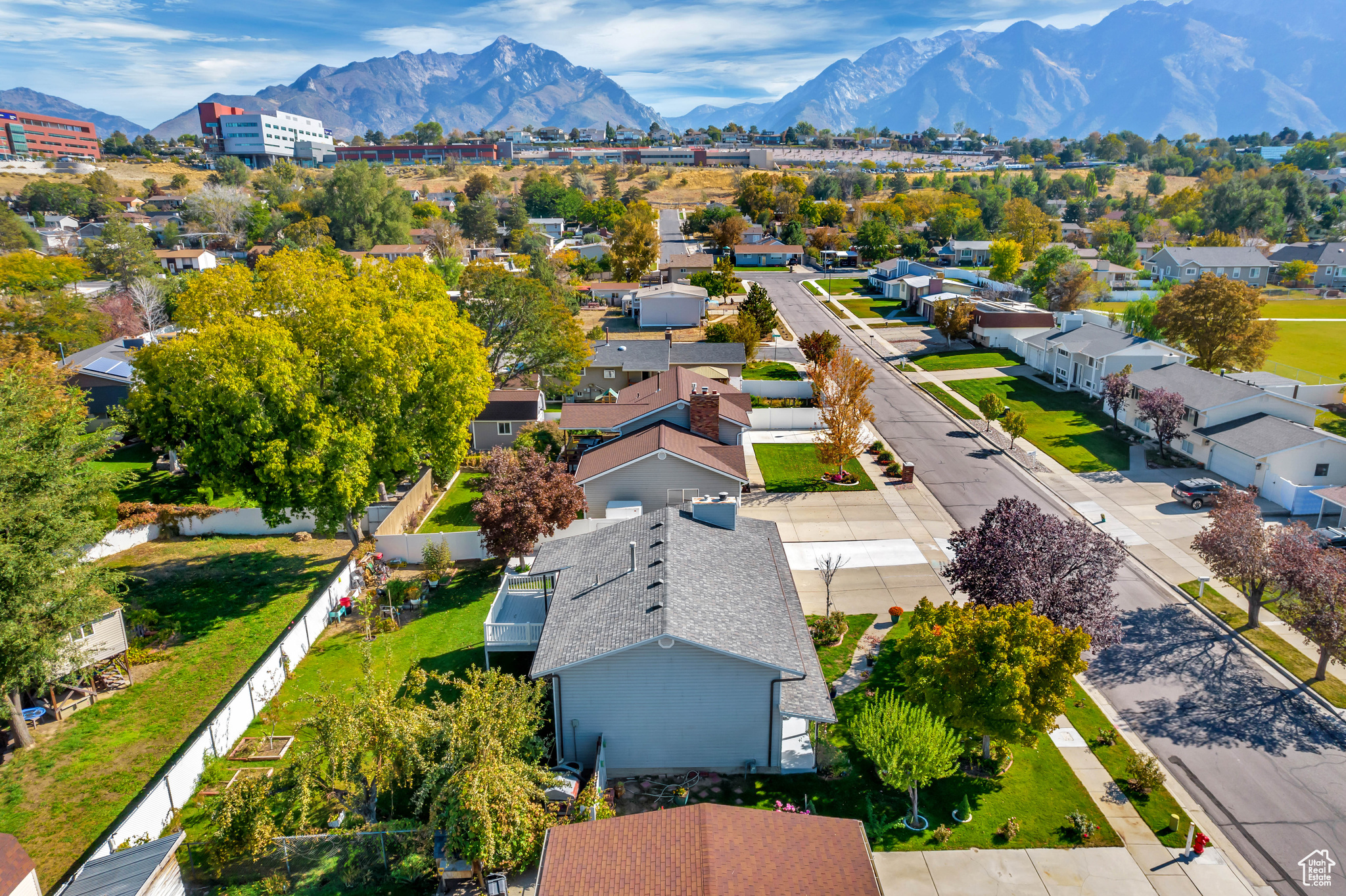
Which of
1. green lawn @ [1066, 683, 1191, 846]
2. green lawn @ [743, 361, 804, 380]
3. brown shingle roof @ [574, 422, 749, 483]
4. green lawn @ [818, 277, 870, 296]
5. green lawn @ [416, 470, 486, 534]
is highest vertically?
green lawn @ [818, 277, 870, 296]

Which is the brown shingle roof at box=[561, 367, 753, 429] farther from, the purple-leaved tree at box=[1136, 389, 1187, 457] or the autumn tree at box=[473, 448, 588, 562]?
the purple-leaved tree at box=[1136, 389, 1187, 457]

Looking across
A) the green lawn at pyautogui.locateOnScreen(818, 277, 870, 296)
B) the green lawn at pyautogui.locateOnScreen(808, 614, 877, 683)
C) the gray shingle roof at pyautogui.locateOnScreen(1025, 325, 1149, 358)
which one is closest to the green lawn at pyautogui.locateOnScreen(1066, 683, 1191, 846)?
the green lawn at pyautogui.locateOnScreen(808, 614, 877, 683)

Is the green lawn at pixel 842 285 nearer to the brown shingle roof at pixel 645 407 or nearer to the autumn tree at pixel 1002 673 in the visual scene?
the brown shingle roof at pixel 645 407

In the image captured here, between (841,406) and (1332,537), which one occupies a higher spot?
(841,406)

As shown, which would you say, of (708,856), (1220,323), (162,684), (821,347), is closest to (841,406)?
(821,347)

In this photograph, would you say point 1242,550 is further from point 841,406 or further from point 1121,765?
point 841,406

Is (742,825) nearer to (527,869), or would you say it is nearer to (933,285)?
(527,869)
